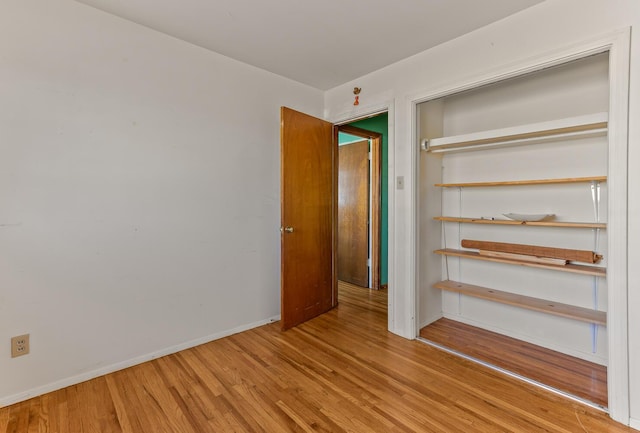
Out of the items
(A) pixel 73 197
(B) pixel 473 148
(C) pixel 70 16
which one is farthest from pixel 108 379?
(B) pixel 473 148

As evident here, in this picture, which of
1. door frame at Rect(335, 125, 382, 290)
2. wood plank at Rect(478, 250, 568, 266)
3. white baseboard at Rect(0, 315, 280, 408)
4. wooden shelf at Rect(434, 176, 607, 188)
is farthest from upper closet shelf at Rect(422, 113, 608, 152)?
white baseboard at Rect(0, 315, 280, 408)

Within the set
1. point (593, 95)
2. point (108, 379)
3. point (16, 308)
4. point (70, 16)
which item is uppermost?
point (70, 16)

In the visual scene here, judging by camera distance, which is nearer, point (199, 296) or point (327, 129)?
point (199, 296)

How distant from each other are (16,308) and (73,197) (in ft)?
2.31

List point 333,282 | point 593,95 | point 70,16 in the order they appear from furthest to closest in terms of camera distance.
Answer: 1. point 333,282
2. point 593,95
3. point 70,16

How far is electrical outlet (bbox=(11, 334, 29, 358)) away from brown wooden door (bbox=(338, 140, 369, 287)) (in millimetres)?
3350

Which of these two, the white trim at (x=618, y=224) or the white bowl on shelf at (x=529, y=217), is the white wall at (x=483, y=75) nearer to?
the white trim at (x=618, y=224)

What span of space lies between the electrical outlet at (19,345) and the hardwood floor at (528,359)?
2794 mm

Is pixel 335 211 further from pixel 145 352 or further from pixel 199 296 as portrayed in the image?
pixel 145 352

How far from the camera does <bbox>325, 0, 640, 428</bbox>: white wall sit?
1.63m

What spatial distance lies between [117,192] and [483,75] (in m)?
2.66

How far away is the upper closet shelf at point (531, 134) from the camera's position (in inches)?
80.6

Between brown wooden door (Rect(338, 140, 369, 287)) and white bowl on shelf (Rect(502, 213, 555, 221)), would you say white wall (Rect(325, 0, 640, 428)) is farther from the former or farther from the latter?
brown wooden door (Rect(338, 140, 369, 287))

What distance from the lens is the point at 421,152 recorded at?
2848mm
